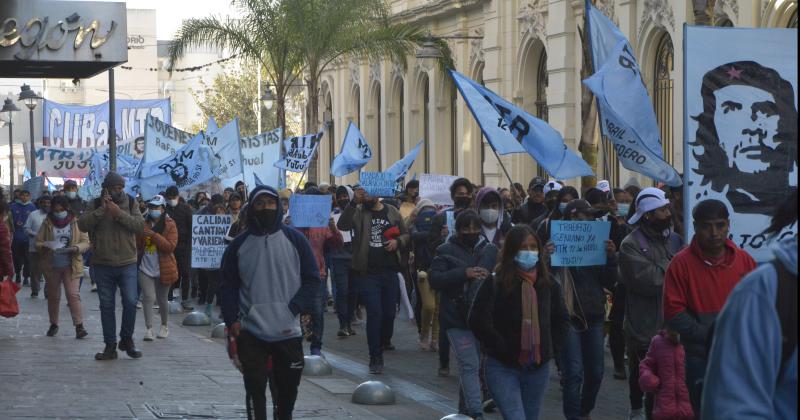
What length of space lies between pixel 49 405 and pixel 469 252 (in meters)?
3.22

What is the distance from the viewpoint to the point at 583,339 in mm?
9750

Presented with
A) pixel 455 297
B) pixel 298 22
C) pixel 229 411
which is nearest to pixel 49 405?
pixel 229 411

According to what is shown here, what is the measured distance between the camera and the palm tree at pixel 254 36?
1359 inches

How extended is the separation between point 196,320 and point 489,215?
26.9 feet

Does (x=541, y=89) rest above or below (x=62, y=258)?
above

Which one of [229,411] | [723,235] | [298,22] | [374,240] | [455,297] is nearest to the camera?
[723,235]

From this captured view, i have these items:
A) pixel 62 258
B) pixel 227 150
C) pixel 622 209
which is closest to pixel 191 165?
pixel 227 150

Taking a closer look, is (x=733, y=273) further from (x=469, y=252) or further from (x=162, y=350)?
(x=162, y=350)

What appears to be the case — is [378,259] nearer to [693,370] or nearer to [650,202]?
[650,202]

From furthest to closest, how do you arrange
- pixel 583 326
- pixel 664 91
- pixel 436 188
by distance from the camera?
pixel 664 91 → pixel 436 188 → pixel 583 326

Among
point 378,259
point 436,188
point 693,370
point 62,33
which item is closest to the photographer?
point 693,370

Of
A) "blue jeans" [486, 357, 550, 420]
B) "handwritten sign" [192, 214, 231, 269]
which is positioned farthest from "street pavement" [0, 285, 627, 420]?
"blue jeans" [486, 357, 550, 420]

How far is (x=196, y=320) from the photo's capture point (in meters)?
18.0

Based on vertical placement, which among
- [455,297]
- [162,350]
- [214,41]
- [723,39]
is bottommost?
[162,350]
